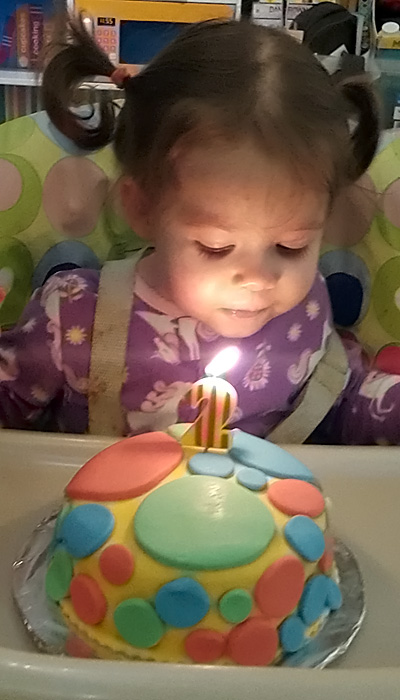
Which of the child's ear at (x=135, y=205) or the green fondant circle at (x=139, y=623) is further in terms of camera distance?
the child's ear at (x=135, y=205)

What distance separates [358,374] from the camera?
85 cm

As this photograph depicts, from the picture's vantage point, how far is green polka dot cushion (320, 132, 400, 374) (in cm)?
85

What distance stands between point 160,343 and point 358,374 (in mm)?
204

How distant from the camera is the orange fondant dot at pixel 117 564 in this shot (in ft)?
1.74

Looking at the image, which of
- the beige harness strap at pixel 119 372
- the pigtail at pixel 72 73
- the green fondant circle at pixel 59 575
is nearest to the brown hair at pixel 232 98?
the pigtail at pixel 72 73

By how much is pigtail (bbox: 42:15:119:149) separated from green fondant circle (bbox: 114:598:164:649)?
1.47 feet

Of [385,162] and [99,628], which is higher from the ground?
[385,162]

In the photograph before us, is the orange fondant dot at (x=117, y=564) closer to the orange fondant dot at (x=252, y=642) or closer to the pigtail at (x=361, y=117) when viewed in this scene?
the orange fondant dot at (x=252, y=642)

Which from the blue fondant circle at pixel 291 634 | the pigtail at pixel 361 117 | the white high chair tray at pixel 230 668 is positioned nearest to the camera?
the white high chair tray at pixel 230 668

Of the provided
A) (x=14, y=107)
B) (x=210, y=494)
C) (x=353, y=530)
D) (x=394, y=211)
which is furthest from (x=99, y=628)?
(x=14, y=107)

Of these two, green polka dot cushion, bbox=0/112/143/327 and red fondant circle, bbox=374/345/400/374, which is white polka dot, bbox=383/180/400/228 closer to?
red fondant circle, bbox=374/345/400/374

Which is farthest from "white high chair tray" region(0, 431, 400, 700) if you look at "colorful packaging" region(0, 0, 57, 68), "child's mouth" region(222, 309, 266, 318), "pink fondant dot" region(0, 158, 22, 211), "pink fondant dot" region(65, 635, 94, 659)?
"colorful packaging" region(0, 0, 57, 68)

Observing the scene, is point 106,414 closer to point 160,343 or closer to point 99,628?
point 160,343

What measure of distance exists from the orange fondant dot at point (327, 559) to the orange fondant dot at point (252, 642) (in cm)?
6
